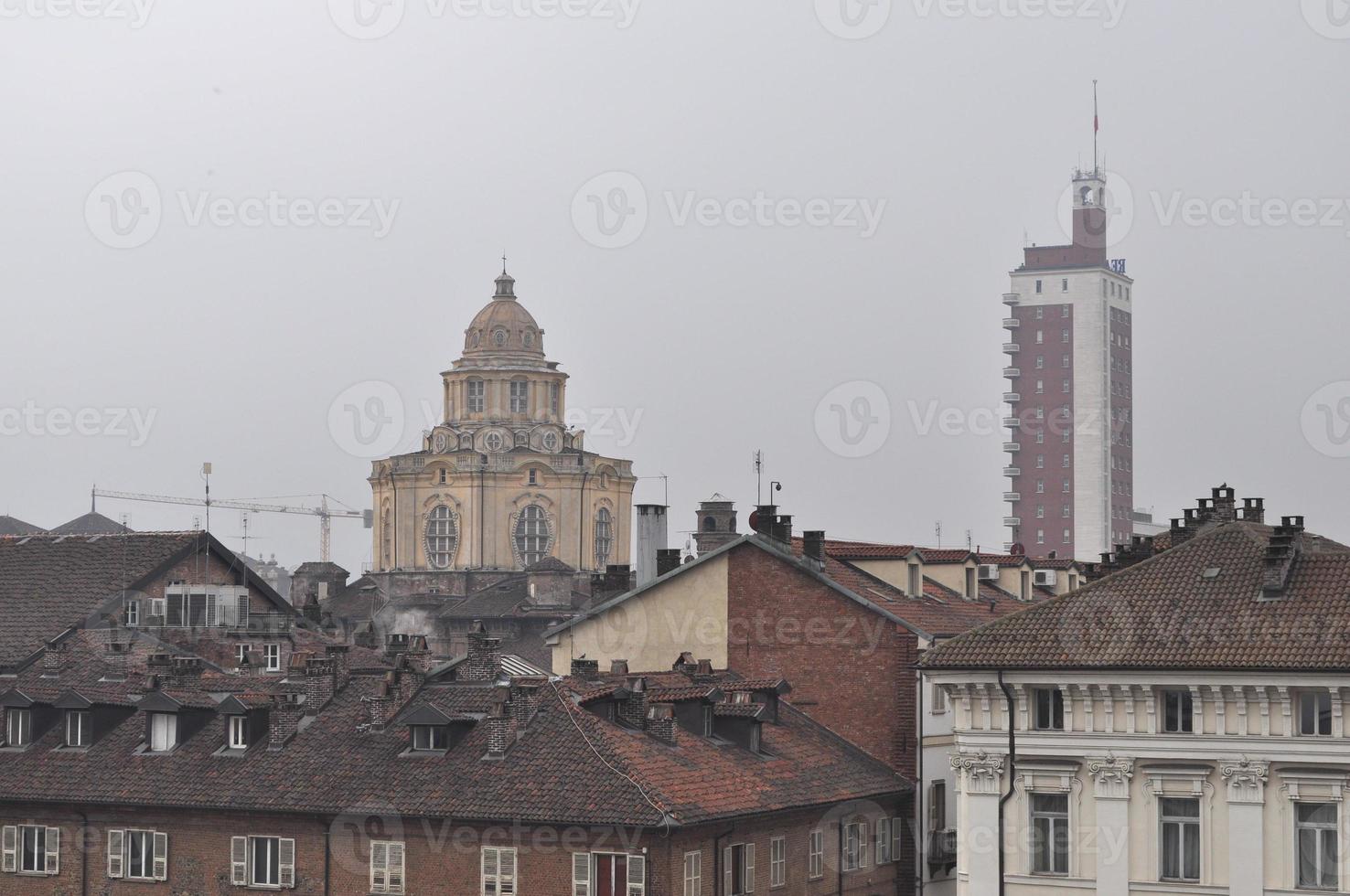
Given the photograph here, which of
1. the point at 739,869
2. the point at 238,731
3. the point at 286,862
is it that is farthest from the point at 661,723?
the point at 238,731

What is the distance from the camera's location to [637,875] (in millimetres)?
44594

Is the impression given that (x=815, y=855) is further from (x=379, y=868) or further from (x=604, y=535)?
(x=604, y=535)

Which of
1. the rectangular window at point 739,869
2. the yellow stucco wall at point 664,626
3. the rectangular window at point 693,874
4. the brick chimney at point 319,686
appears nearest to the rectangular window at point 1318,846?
the rectangular window at point 739,869

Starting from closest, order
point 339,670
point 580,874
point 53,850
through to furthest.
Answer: point 580,874, point 53,850, point 339,670

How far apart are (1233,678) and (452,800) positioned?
1573 centimetres

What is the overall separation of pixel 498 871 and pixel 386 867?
2.74 meters

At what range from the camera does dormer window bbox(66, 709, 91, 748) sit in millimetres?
53594

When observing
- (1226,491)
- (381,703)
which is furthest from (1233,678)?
(381,703)

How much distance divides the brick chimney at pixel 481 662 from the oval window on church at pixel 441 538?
96.4 m

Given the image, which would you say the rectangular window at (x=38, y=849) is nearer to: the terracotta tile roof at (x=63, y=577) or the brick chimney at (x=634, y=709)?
the brick chimney at (x=634, y=709)

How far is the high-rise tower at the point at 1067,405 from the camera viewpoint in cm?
19525

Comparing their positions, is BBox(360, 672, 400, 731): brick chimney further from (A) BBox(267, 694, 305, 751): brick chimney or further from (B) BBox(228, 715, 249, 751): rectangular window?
(B) BBox(228, 715, 249, 751): rectangular window

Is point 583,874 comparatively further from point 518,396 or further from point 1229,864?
point 518,396

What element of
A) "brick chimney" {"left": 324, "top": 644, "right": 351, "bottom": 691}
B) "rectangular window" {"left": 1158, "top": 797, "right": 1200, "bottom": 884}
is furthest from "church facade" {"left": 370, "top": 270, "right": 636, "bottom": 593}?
"rectangular window" {"left": 1158, "top": 797, "right": 1200, "bottom": 884}
